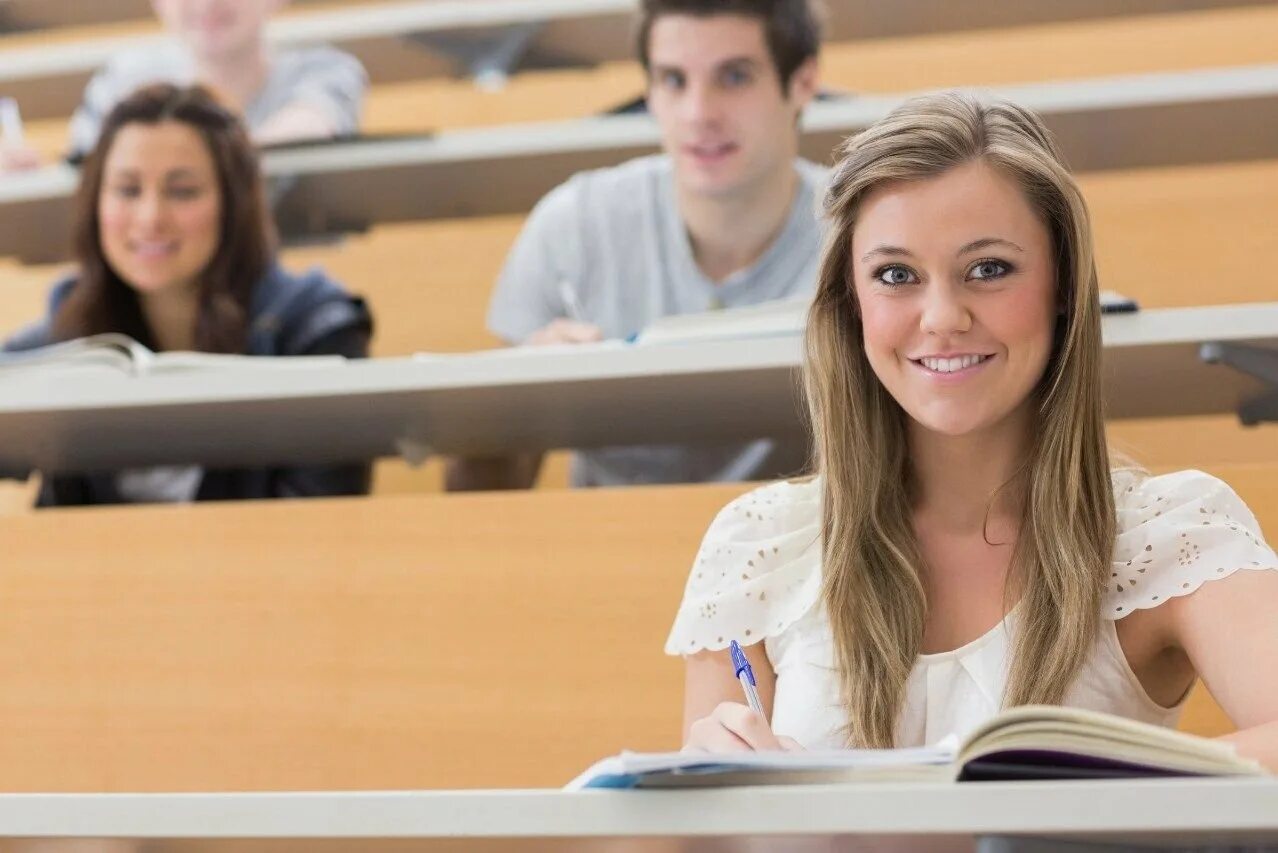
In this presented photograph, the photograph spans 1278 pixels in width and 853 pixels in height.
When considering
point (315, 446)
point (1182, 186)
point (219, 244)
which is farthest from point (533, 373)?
point (1182, 186)

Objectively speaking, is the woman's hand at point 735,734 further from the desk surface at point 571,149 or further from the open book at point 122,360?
the desk surface at point 571,149

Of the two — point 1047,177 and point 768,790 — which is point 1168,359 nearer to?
point 1047,177

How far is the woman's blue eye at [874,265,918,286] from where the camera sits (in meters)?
1.04

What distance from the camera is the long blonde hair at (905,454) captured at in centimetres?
99

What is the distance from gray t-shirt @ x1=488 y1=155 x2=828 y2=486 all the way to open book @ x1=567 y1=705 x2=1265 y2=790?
1209 mm

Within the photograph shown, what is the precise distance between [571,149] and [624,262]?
179mm

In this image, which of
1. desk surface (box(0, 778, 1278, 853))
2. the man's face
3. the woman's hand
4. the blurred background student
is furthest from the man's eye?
desk surface (box(0, 778, 1278, 853))

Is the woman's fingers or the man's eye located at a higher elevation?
the man's eye

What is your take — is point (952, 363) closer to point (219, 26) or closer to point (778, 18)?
point (778, 18)

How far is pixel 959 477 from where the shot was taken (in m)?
1.09

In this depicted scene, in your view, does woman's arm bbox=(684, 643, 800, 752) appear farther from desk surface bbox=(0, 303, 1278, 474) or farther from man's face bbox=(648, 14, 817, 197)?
man's face bbox=(648, 14, 817, 197)

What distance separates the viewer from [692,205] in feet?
6.11

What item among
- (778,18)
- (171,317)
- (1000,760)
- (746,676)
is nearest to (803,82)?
(778,18)

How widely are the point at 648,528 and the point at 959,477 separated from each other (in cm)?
26
